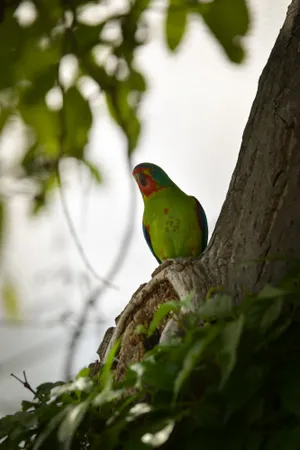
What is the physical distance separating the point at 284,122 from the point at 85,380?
0.45 metres

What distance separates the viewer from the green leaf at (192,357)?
1.73ft

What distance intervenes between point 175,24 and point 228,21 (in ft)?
0.27

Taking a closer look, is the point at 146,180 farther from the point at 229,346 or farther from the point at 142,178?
the point at 229,346

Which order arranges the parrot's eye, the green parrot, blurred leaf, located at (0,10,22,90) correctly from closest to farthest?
blurred leaf, located at (0,10,22,90) < the green parrot < the parrot's eye

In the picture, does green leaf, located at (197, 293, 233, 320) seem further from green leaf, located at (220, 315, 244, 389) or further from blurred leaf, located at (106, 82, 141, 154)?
blurred leaf, located at (106, 82, 141, 154)

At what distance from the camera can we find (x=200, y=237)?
4.24 feet

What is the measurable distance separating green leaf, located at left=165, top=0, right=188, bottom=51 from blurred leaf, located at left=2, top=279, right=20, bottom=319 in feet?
1.12

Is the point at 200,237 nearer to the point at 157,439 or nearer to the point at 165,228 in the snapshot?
the point at 165,228

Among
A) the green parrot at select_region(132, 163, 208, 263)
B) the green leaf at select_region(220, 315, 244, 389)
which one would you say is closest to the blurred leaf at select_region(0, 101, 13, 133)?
the green leaf at select_region(220, 315, 244, 389)

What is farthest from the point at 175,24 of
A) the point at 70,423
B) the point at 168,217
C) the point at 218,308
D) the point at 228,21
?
the point at 168,217

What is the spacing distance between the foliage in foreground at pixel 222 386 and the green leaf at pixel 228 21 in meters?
0.27

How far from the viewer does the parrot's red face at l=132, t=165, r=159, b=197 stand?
4.56 ft

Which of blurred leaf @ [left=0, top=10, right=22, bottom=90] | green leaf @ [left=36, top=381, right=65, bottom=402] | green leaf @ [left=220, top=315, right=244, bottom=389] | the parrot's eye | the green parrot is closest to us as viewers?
green leaf @ [left=220, top=315, right=244, bottom=389]

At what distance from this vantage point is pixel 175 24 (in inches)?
28.6
